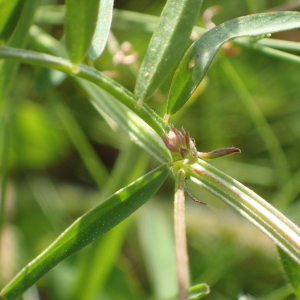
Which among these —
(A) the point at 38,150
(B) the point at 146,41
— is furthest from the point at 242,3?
(A) the point at 38,150

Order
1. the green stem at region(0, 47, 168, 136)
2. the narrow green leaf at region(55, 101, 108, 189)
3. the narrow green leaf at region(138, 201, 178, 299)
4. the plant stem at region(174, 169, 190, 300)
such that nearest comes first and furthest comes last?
the plant stem at region(174, 169, 190, 300), the green stem at region(0, 47, 168, 136), the narrow green leaf at region(138, 201, 178, 299), the narrow green leaf at region(55, 101, 108, 189)

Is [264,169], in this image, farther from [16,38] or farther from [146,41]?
[16,38]

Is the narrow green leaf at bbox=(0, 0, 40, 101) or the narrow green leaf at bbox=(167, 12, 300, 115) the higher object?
the narrow green leaf at bbox=(0, 0, 40, 101)

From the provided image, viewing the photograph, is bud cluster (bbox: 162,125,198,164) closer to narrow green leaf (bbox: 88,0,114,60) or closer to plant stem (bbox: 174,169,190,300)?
plant stem (bbox: 174,169,190,300)

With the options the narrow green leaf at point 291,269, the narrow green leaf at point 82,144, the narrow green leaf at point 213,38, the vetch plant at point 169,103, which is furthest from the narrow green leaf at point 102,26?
the narrow green leaf at point 82,144

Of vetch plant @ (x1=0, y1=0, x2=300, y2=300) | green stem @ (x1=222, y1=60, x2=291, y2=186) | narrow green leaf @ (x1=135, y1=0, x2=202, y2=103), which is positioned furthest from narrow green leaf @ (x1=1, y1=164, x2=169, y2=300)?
green stem @ (x1=222, y1=60, x2=291, y2=186)

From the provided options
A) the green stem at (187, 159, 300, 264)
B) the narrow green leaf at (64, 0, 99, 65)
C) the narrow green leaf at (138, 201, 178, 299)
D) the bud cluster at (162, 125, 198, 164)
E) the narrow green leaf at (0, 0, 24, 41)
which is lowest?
the narrow green leaf at (138, 201, 178, 299)
